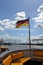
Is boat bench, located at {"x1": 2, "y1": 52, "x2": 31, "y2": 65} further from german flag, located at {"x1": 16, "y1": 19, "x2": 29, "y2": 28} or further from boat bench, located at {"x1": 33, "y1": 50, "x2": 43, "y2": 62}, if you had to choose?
german flag, located at {"x1": 16, "y1": 19, "x2": 29, "y2": 28}

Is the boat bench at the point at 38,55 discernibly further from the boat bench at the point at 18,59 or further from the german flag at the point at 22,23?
the german flag at the point at 22,23

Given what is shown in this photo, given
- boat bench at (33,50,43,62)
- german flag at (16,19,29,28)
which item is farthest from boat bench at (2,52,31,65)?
german flag at (16,19,29,28)

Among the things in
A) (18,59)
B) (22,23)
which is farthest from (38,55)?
(22,23)

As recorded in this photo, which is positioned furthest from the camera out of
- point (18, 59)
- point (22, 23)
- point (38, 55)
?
point (22, 23)

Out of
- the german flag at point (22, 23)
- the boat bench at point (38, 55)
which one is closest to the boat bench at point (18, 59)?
the boat bench at point (38, 55)

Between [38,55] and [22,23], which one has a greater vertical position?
[22,23]

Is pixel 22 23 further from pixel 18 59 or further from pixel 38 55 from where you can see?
pixel 18 59

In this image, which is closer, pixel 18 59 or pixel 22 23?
pixel 18 59

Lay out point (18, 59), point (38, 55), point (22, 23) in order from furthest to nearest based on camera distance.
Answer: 1. point (22, 23)
2. point (38, 55)
3. point (18, 59)

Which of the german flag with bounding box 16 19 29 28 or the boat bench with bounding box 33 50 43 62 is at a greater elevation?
the german flag with bounding box 16 19 29 28

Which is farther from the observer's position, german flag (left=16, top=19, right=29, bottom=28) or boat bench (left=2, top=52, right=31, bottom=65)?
german flag (left=16, top=19, right=29, bottom=28)

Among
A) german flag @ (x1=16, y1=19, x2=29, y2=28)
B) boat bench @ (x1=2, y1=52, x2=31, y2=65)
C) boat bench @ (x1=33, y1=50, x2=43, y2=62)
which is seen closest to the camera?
boat bench @ (x1=2, y1=52, x2=31, y2=65)

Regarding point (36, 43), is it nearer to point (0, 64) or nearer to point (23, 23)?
point (23, 23)

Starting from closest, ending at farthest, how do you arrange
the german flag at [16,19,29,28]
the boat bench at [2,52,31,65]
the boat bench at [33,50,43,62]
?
the boat bench at [2,52,31,65], the boat bench at [33,50,43,62], the german flag at [16,19,29,28]
